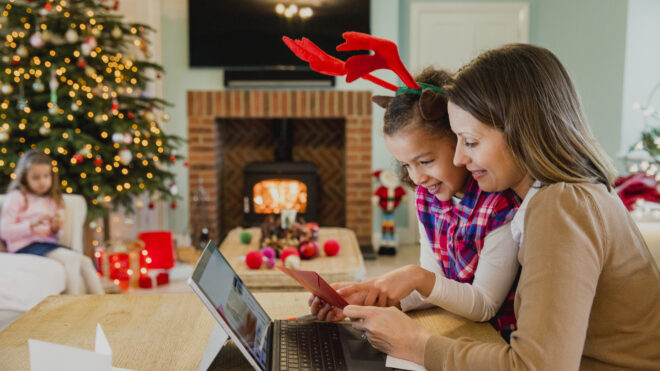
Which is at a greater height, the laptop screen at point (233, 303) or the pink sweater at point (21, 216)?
the laptop screen at point (233, 303)

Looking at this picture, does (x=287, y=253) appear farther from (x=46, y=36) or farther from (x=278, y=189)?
(x=46, y=36)

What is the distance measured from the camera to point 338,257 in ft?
8.77

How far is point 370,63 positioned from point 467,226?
40cm

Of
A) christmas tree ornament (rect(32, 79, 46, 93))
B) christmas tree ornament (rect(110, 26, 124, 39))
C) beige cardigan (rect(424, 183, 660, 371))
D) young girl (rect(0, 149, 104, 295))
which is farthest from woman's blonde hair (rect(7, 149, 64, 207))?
beige cardigan (rect(424, 183, 660, 371))

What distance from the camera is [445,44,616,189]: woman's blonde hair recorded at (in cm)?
92

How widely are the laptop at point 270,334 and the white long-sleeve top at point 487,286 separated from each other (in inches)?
7.7

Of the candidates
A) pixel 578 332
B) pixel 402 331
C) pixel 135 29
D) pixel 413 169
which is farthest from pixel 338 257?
pixel 135 29

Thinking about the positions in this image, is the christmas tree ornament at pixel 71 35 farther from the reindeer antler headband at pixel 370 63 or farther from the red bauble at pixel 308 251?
the reindeer antler headband at pixel 370 63

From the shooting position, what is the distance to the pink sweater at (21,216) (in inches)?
111

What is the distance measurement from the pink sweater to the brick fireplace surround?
4.93 ft

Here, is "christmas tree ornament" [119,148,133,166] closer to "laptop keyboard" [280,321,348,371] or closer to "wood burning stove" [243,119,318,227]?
"wood burning stove" [243,119,318,227]

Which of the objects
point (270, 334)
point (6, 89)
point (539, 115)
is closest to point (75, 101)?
point (6, 89)

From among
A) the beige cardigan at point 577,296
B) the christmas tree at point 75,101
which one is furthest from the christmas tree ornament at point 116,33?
the beige cardigan at point 577,296

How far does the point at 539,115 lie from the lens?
0.92m
